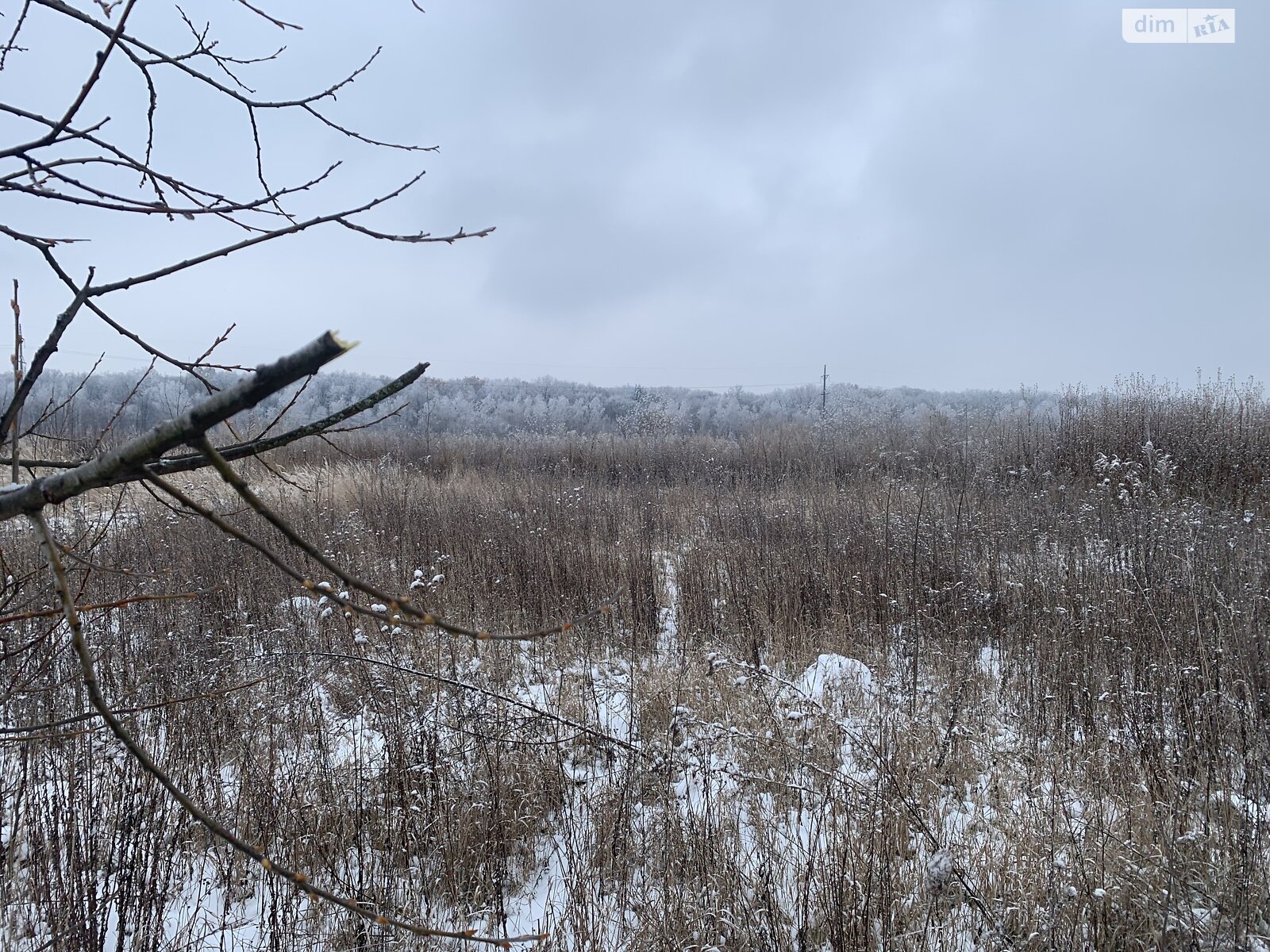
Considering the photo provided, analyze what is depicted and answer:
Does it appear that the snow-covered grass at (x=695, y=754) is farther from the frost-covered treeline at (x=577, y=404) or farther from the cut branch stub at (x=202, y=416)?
the frost-covered treeline at (x=577, y=404)

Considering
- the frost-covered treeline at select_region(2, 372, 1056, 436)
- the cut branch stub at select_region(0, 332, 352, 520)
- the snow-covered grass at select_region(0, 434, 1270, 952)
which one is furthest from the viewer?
the frost-covered treeline at select_region(2, 372, 1056, 436)

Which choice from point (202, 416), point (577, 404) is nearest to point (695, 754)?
point (202, 416)

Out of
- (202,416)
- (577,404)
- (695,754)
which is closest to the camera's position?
(202,416)

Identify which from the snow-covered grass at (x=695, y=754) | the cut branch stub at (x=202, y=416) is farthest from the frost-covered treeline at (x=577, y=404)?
the cut branch stub at (x=202, y=416)

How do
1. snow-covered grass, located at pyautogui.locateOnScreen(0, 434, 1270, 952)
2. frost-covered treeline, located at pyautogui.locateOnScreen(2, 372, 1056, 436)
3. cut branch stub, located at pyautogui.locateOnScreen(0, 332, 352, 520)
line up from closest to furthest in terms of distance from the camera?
cut branch stub, located at pyautogui.locateOnScreen(0, 332, 352, 520) → snow-covered grass, located at pyautogui.locateOnScreen(0, 434, 1270, 952) → frost-covered treeline, located at pyautogui.locateOnScreen(2, 372, 1056, 436)

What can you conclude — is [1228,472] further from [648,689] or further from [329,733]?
[329,733]

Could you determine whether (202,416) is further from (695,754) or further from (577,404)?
(577,404)

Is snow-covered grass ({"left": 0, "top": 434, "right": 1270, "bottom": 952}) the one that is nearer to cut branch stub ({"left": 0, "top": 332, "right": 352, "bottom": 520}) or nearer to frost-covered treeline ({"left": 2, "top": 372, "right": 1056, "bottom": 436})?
cut branch stub ({"left": 0, "top": 332, "right": 352, "bottom": 520})

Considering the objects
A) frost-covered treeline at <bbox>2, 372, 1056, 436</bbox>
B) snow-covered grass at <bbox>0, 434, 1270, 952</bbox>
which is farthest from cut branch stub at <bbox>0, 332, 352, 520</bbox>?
frost-covered treeline at <bbox>2, 372, 1056, 436</bbox>

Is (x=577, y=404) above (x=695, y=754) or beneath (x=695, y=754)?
above

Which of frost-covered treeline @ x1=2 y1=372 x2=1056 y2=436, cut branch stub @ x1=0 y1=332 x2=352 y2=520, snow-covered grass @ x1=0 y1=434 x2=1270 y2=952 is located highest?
frost-covered treeline @ x1=2 y1=372 x2=1056 y2=436

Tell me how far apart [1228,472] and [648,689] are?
10277 mm

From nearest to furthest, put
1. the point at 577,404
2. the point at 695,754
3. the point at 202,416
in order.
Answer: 1. the point at 202,416
2. the point at 695,754
3. the point at 577,404

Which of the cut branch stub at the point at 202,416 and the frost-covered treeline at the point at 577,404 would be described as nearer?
the cut branch stub at the point at 202,416
